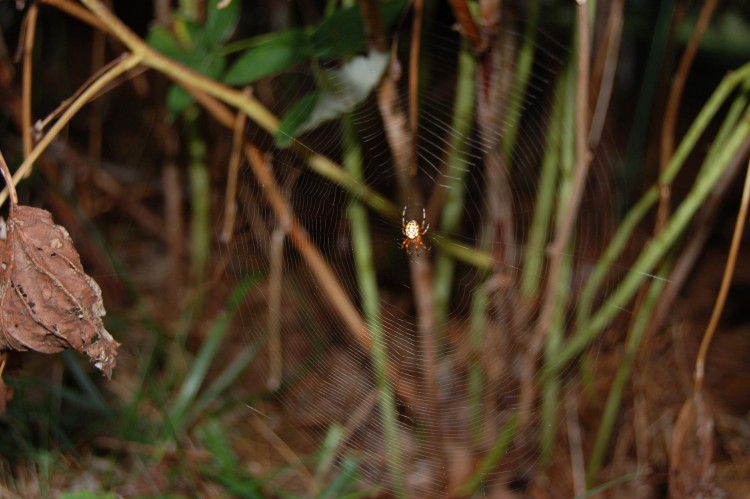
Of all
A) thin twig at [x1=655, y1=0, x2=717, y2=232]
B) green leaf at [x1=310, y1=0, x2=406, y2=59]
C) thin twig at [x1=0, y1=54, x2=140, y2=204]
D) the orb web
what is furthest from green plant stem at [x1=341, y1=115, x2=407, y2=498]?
thin twig at [x1=655, y1=0, x2=717, y2=232]

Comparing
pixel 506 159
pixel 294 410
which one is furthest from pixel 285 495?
pixel 506 159

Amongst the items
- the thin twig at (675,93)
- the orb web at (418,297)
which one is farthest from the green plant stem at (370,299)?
the thin twig at (675,93)

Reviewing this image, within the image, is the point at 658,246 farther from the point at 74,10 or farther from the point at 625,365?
the point at 74,10

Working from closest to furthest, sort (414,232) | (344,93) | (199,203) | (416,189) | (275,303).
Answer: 1. (344,93)
2. (416,189)
3. (414,232)
4. (275,303)
5. (199,203)

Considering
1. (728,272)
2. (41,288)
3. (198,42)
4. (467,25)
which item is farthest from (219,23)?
(728,272)

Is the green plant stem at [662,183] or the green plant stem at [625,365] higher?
the green plant stem at [662,183]

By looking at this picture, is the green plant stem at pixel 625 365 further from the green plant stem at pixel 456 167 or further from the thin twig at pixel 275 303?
the thin twig at pixel 275 303

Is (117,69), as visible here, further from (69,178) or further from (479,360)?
(69,178)
